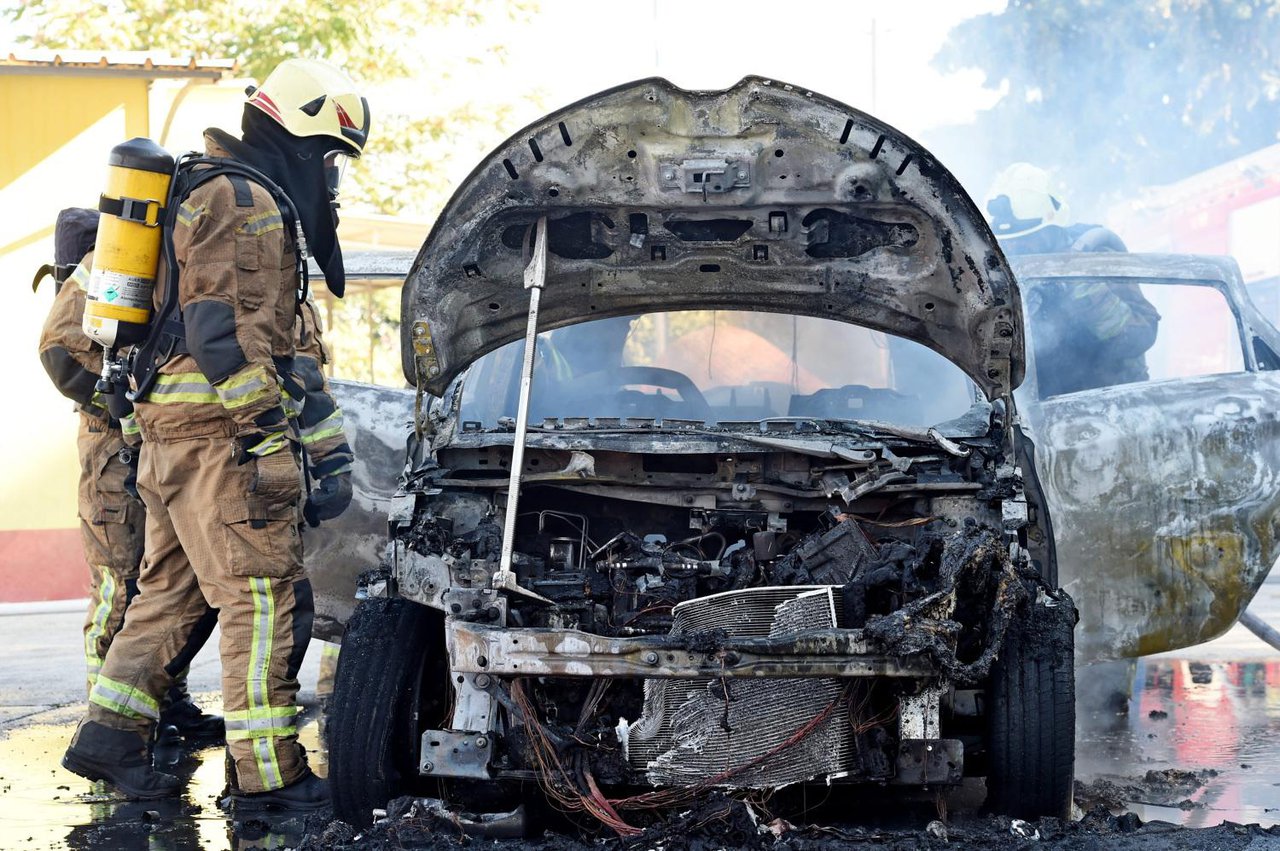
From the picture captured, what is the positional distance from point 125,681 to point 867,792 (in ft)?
7.83

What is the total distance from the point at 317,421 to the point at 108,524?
1044 mm

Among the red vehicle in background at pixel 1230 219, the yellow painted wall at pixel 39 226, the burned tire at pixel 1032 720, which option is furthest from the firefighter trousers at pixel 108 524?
the red vehicle in background at pixel 1230 219

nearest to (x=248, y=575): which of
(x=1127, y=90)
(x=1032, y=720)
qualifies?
(x=1032, y=720)

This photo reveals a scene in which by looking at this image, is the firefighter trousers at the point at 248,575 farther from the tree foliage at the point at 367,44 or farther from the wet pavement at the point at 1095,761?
the tree foliage at the point at 367,44

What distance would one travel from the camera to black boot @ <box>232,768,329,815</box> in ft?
15.2

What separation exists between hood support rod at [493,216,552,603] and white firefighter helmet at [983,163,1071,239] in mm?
3997

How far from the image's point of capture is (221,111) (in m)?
11.6

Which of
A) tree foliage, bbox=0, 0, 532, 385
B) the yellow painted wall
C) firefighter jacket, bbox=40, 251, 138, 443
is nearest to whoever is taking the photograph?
firefighter jacket, bbox=40, 251, 138, 443

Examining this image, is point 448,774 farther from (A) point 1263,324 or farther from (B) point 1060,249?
(B) point 1060,249

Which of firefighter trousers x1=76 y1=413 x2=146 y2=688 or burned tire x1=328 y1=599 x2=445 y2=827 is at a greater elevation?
firefighter trousers x1=76 y1=413 x2=146 y2=688

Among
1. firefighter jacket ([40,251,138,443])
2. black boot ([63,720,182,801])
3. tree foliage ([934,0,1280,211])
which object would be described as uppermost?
tree foliage ([934,0,1280,211])

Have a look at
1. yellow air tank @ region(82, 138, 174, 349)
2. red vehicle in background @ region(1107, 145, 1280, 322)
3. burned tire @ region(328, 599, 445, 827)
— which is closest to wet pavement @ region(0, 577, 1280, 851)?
burned tire @ region(328, 599, 445, 827)

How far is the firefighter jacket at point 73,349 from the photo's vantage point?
5445 mm

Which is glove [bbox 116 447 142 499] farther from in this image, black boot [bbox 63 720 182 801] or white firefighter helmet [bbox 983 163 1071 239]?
white firefighter helmet [bbox 983 163 1071 239]
